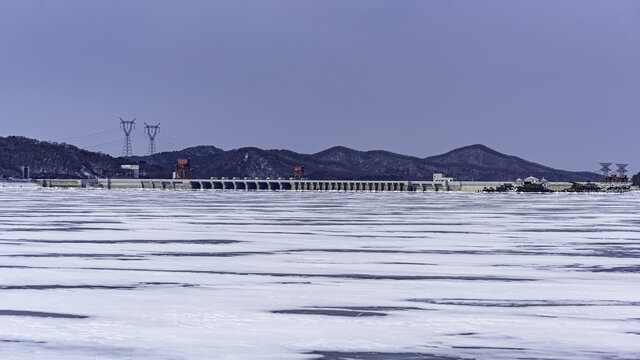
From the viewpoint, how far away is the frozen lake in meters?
11.7

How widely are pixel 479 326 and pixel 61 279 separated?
943 centimetres

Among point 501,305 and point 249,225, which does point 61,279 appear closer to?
point 501,305

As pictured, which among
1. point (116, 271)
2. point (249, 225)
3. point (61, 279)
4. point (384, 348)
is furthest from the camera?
point (249, 225)

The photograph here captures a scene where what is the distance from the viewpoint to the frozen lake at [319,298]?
1169 cm

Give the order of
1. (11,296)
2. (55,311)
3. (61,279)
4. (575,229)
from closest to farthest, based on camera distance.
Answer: (55,311) → (11,296) → (61,279) → (575,229)

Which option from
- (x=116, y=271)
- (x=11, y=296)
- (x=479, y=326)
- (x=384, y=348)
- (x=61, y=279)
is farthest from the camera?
(x=116, y=271)

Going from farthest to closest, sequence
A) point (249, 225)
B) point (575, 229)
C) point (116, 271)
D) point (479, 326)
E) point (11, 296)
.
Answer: point (249, 225)
point (575, 229)
point (116, 271)
point (11, 296)
point (479, 326)

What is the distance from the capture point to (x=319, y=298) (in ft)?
51.7

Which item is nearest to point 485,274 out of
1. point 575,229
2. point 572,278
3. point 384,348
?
point 572,278

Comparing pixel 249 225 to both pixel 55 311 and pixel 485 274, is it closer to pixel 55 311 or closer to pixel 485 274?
pixel 485 274

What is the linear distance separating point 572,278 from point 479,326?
20.8ft

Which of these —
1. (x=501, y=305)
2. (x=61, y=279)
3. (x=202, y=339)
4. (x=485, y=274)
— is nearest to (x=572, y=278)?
(x=485, y=274)

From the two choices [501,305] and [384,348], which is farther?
[501,305]

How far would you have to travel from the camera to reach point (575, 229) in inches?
1410
